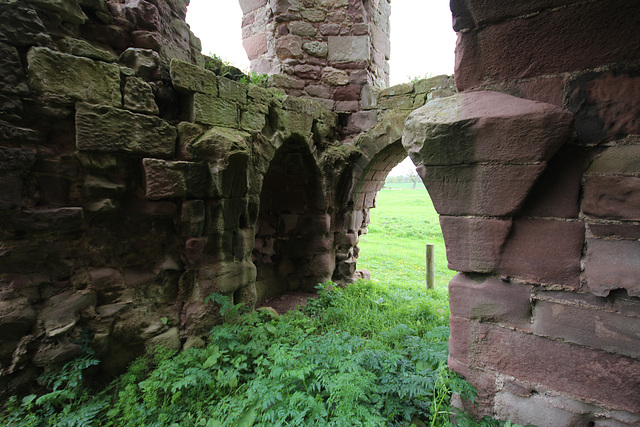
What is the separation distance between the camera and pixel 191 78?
9.08 ft

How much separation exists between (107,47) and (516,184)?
3.01m

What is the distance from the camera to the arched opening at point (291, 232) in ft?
16.6

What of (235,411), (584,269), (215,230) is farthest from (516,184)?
(215,230)

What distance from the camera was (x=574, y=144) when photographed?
1.29 m

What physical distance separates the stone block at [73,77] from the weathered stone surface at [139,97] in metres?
0.07

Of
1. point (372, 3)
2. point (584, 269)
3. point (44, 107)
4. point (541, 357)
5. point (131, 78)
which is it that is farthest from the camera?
point (372, 3)

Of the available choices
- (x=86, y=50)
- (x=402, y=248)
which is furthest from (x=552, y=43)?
(x=402, y=248)

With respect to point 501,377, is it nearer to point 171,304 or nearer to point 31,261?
point 171,304

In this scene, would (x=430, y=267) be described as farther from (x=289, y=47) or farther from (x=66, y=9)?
(x=66, y=9)

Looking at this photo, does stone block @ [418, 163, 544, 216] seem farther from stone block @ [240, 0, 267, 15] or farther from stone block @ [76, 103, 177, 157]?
stone block @ [240, 0, 267, 15]

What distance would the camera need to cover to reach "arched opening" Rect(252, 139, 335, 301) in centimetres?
505

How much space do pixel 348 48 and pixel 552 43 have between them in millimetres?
4405

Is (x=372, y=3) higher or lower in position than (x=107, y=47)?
higher

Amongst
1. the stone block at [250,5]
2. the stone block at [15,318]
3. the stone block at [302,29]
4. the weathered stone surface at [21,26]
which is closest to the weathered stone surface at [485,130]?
the weathered stone surface at [21,26]
